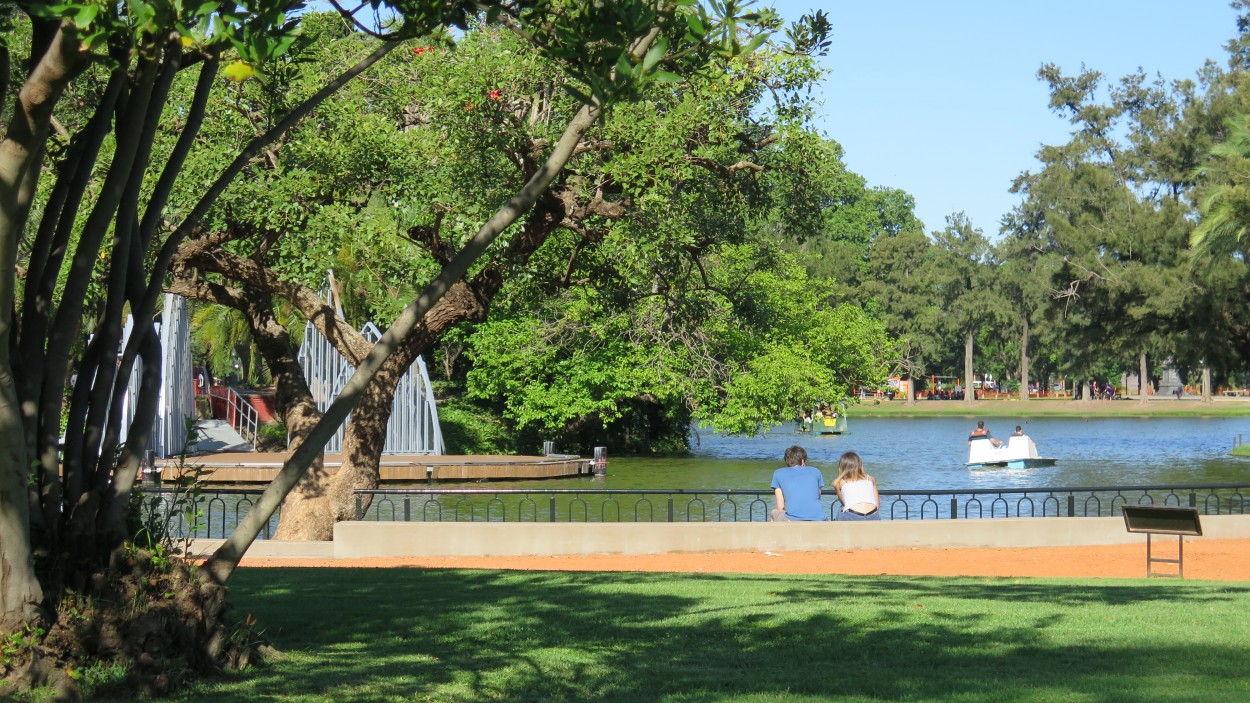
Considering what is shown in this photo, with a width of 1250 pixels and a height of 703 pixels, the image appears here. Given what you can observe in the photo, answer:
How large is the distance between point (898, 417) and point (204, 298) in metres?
74.4

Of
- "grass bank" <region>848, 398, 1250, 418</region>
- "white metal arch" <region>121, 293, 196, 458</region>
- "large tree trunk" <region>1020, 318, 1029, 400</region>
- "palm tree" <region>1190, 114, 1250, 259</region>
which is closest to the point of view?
"palm tree" <region>1190, 114, 1250, 259</region>

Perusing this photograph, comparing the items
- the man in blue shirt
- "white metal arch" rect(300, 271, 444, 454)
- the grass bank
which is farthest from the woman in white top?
the grass bank

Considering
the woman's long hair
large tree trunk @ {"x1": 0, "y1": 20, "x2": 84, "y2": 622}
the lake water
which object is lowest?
the lake water

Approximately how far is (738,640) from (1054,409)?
84.5 metres

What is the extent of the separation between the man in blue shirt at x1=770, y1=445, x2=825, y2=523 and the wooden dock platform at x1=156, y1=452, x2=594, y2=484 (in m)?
15.2

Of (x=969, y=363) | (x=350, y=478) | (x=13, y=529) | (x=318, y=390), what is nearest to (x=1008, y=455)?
(x=318, y=390)

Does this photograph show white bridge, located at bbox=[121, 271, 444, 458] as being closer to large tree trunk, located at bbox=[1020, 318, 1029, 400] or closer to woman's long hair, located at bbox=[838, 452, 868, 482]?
woman's long hair, located at bbox=[838, 452, 868, 482]

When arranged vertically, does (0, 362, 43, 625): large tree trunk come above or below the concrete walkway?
above

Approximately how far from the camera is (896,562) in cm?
1518

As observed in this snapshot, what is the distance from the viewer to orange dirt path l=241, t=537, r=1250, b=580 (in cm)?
1442

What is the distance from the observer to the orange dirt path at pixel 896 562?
14.4 metres

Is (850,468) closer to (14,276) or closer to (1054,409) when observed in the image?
(14,276)

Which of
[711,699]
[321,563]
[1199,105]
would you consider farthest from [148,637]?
[1199,105]

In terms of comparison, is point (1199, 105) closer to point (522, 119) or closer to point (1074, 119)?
point (1074, 119)
